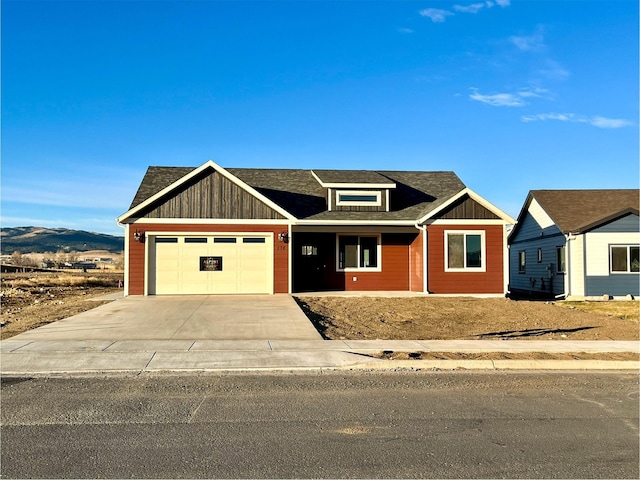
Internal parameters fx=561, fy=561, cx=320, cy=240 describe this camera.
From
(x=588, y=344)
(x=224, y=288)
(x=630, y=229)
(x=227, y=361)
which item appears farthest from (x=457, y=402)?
(x=630, y=229)

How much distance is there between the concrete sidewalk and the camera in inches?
372

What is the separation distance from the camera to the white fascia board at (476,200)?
22172 millimetres

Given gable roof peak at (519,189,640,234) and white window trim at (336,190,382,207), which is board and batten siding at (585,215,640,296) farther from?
white window trim at (336,190,382,207)

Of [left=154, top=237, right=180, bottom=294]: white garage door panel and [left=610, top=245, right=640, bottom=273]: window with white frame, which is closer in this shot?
[left=154, top=237, right=180, bottom=294]: white garage door panel

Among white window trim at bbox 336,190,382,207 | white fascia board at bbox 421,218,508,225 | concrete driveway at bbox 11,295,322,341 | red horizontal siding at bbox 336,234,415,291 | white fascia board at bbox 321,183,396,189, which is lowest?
concrete driveway at bbox 11,295,322,341

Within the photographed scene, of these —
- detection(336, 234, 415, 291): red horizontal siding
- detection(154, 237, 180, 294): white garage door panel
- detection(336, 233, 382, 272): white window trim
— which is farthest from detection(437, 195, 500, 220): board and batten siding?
detection(154, 237, 180, 294): white garage door panel

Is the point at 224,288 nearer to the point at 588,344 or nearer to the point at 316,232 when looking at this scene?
the point at 316,232

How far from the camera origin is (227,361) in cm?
985

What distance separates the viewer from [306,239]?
24047 millimetres

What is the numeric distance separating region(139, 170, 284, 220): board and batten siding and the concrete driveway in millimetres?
3559

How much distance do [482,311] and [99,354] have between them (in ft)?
39.5

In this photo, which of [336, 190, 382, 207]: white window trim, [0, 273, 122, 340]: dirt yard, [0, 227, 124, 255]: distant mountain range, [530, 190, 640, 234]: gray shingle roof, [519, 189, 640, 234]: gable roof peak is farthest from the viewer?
[0, 227, 124, 255]: distant mountain range

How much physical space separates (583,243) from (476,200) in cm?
601

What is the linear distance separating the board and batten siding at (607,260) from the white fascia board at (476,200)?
4.99 m
